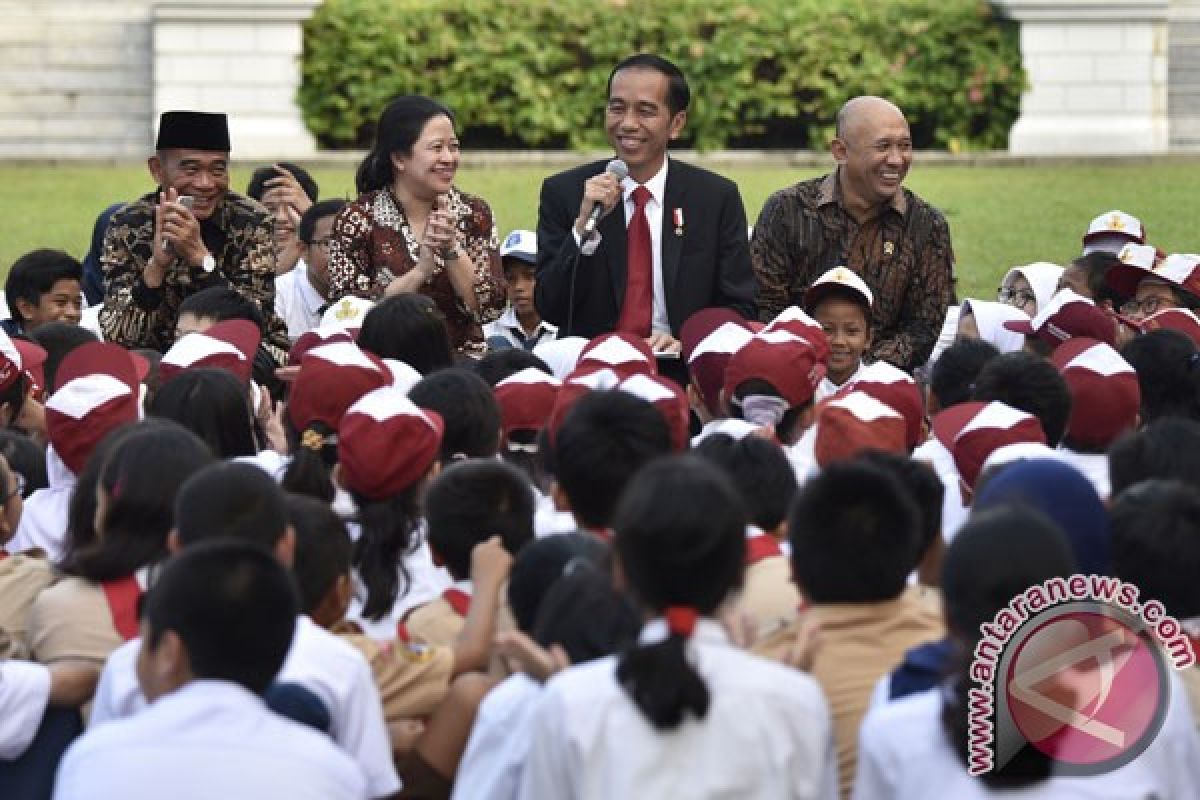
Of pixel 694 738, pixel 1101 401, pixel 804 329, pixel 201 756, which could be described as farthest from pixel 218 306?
pixel 694 738

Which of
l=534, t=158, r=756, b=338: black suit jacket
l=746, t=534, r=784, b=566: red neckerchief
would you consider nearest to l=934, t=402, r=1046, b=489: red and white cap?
l=746, t=534, r=784, b=566: red neckerchief

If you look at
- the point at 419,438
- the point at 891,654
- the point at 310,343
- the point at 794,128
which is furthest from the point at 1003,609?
the point at 794,128

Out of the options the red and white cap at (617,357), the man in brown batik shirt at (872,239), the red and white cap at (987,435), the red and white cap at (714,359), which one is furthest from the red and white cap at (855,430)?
the man in brown batik shirt at (872,239)

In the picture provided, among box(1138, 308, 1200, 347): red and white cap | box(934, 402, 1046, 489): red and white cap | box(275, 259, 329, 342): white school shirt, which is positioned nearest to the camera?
box(934, 402, 1046, 489): red and white cap

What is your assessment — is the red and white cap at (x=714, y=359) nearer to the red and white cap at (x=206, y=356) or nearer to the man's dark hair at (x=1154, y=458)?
the red and white cap at (x=206, y=356)

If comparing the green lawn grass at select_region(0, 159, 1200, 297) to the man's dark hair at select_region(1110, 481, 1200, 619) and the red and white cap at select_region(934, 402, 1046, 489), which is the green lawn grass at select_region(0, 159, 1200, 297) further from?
the man's dark hair at select_region(1110, 481, 1200, 619)

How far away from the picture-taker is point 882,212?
9461 millimetres

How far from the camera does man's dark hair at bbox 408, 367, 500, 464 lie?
6387 mm

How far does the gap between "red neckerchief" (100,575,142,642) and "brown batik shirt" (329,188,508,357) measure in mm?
3950

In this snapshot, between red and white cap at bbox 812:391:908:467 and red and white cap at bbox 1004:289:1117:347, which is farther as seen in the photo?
red and white cap at bbox 1004:289:1117:347

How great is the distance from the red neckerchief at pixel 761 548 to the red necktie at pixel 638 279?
3.64m

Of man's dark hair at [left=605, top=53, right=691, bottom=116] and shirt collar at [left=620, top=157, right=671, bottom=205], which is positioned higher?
man's dark hair at [left=605, top=53, right=691, bottom=116]

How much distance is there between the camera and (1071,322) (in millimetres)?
8586

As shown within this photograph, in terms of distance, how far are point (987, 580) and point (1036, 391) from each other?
2.81 meters
